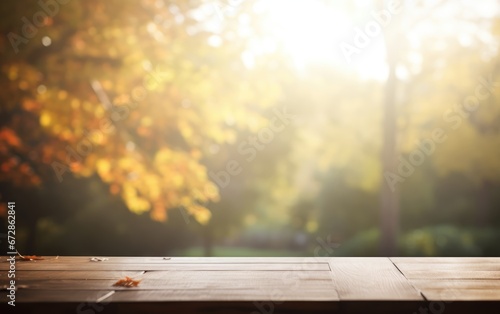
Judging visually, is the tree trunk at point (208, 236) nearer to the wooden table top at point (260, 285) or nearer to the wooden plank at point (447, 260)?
the wooden table top at point (260, 285)

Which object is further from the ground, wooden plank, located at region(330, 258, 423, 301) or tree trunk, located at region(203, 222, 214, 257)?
wooden plank, located at region(330, 258, 423, 301)

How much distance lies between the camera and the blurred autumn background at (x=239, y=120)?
7531mm

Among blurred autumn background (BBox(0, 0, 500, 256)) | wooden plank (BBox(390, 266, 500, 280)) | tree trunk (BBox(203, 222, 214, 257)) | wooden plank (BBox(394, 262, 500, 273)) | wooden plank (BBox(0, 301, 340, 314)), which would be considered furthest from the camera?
tree trunk (BBox(203, 222, 214, 257))

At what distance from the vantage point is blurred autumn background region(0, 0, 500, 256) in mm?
7531

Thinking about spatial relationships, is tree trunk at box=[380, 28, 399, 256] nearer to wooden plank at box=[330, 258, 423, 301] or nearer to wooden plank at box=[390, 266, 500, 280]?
wooden plank at box=[330, 258, 423, 301]

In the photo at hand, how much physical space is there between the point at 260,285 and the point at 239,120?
21.4 ft

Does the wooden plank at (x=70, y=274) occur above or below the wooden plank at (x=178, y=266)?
above

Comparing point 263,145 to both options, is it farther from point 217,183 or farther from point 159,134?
point 159,134

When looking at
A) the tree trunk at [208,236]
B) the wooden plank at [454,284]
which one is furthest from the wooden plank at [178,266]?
the tree trunk at [208,236]

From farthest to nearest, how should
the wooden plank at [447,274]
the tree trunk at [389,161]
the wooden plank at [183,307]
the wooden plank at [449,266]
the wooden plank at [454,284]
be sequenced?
1. the tree trunk at [389,161]
2. the wooden plank at [449,266]
3. the wooden plank at [447,274]
4. the wooden plank at [454,284]
5. the wooden plank at [183,307]

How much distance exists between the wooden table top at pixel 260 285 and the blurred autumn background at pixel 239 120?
15.4 ft

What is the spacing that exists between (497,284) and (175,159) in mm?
7340

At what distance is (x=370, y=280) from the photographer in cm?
260

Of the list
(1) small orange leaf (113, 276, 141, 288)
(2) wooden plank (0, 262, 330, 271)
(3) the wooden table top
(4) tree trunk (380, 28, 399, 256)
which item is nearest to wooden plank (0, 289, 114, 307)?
(3) the wooden table top
